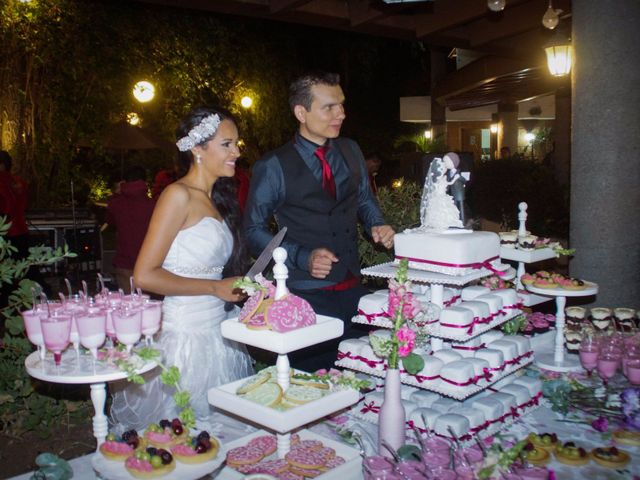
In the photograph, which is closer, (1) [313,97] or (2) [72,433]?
(1) [313,97]

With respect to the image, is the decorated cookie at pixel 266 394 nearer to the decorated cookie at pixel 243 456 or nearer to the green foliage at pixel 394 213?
the decorated cookie at pixel 243 456

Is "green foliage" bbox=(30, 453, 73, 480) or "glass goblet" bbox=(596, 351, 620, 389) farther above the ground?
"green foliage" bbox=(30, 453, 73, 480)

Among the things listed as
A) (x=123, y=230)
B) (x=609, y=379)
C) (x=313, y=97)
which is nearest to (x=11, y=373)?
(x=123, y=230)

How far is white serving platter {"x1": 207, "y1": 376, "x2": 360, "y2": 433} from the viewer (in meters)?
1.99

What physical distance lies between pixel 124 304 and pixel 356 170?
1822 mm

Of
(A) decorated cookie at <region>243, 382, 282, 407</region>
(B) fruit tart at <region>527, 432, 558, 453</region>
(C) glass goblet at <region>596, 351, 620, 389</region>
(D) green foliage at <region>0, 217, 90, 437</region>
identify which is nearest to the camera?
(A) decorated cookie at <region>243, 382, 282, 407</region>

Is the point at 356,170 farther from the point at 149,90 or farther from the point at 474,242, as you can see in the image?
the point at 149,90

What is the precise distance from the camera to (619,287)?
4.83m

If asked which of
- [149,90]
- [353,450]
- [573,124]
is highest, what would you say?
[149,90]

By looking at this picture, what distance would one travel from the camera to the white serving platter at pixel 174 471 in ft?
6.11

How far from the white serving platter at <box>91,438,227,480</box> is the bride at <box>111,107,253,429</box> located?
84 cm

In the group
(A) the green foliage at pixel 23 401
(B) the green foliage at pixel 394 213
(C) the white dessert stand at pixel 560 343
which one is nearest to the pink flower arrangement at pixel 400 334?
(C) the white dessert stand at pixel 560 343

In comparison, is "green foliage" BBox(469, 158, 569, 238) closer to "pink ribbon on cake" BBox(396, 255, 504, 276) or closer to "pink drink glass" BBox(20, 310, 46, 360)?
"pink ribbon on cake" BBox(396, 255, 504, 276)

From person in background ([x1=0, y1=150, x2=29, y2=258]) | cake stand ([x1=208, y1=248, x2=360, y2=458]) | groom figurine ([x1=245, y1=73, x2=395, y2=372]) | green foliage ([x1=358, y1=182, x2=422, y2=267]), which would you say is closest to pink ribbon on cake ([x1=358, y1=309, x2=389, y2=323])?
groom figurine ([x1=245, y1=73, x2=395, y2=372])
